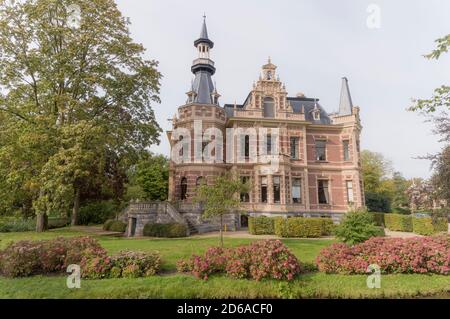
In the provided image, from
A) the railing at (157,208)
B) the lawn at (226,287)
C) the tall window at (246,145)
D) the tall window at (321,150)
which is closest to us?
the lawn at (226,287)

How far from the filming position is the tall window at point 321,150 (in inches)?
1002

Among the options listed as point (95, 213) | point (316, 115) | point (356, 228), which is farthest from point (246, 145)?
point (95, 213)

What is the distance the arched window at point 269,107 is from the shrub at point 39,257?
19768 mm

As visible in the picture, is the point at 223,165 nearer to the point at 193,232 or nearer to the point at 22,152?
the point at 193,232

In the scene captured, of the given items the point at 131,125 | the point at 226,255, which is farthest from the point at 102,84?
the point at 226,255

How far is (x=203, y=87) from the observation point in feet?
82.8

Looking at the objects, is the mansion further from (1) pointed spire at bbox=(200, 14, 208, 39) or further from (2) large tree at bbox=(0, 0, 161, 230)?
(2) large tree at bbox=(0, 0, 161, 230)

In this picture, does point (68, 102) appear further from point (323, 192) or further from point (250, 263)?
point (323, 192)

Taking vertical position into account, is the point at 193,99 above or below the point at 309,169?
above

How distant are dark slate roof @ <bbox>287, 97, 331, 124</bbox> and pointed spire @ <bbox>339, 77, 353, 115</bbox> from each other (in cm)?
164

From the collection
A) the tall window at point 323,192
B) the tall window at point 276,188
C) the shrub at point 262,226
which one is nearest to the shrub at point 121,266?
the shrub at point 262,226

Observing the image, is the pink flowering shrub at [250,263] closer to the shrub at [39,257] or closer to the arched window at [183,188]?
the shrub at [39,257]
